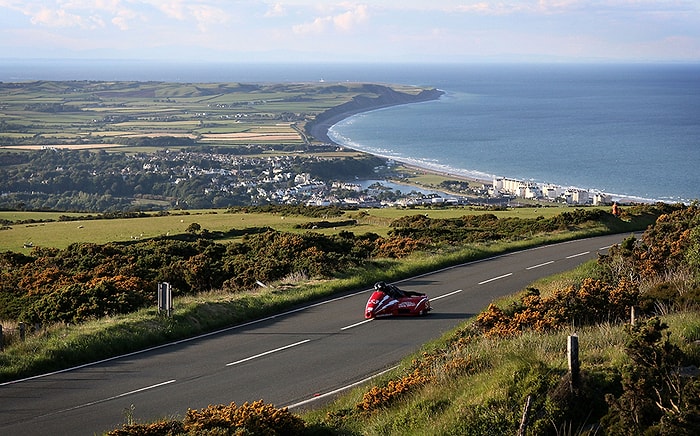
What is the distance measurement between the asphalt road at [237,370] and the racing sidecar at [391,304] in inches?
10.9

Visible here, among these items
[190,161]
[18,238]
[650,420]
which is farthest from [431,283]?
[190,161]

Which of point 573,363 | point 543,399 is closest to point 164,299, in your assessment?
point 543,399

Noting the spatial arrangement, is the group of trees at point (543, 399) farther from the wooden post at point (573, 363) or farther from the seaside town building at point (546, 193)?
the seaside town building at point (546, 193)

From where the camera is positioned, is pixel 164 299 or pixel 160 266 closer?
pixel 164 299

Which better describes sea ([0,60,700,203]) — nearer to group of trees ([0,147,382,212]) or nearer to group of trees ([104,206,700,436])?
group of trees ([0,147,382,212])

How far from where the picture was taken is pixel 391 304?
17188mm

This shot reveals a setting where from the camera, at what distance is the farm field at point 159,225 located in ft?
109

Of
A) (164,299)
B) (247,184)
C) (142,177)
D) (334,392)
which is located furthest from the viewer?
(142,177)

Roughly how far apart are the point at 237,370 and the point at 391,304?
15.8 feet

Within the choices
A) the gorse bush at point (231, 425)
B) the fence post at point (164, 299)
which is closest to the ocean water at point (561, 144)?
the fence post at point (164, 299)

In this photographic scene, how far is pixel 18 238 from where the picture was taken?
111ft

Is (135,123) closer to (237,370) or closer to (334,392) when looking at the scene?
(237,370)

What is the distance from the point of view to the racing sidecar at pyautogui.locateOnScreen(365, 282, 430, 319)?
674 inches

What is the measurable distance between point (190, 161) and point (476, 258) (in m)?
88.8
